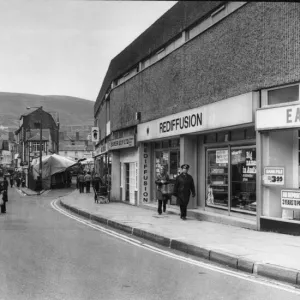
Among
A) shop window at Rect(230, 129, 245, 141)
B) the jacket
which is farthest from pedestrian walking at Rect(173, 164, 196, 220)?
shop window at Rect(230, 129, 245, 141)

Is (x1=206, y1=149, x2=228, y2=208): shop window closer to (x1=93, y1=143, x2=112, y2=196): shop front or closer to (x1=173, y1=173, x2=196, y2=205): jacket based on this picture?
(x1=173, y1=173, x2=196, y2=205): jacket

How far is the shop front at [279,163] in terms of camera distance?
11.2 m

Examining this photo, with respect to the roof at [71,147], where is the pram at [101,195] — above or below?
below

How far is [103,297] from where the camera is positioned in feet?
19.6

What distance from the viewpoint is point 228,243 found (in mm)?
10203

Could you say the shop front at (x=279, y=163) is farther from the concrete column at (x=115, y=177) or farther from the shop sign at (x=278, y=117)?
the concrete column at (x=115, y=177)

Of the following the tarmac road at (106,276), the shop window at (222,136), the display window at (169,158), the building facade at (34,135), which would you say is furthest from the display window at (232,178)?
the building facade at (34,135)

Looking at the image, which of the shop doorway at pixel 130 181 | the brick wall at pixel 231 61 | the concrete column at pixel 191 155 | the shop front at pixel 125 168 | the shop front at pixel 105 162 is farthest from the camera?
the shop front at pixel 105 162

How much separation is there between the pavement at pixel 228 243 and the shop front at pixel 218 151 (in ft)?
3.13

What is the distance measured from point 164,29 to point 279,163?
858 centimetres

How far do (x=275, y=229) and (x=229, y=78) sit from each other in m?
4.35

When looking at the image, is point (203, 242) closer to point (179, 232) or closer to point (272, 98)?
point (179, 232)

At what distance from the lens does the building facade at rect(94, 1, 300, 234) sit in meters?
11.5

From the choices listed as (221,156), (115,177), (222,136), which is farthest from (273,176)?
(115,177)
